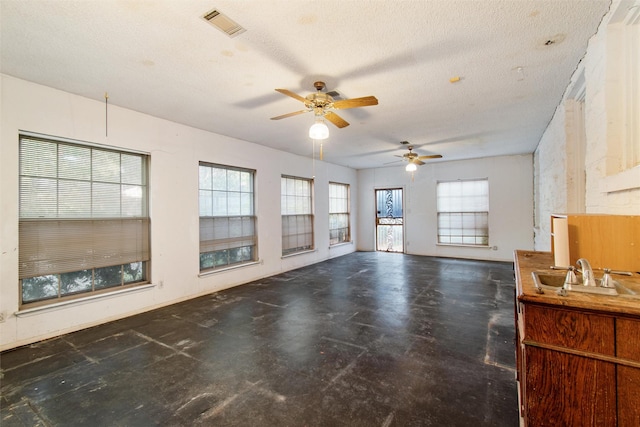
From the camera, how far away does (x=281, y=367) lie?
2459 mm

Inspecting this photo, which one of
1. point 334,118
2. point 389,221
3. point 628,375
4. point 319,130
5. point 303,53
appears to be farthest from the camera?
point 389,221

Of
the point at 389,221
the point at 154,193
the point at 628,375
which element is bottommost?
the point at 628,375

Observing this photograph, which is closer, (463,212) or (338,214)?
(463,212)

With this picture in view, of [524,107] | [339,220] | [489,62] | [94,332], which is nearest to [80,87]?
[94,332]

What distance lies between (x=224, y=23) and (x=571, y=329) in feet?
8.90

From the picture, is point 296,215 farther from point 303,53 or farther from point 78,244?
point 303,53

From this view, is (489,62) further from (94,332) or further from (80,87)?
(94,332)

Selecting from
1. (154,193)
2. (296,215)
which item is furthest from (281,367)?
(296,215)

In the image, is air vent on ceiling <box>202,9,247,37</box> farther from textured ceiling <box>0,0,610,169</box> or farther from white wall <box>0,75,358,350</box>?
white wall <box>0,75,358,350</box>

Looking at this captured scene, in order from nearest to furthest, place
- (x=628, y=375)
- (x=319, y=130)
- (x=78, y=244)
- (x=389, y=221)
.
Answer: (x=628, y=375) < (x=319, y=130) < (x=78, y=244) < (x=389, y=221)

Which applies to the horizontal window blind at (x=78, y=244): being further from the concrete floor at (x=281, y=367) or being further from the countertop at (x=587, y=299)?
the countertop at (x=587, y=299)

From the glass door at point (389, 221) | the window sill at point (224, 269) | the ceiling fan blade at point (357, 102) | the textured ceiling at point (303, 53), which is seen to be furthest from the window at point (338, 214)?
the ceiling fan blade at point (357, 102)

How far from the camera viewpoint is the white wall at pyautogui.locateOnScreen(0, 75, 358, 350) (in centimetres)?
281

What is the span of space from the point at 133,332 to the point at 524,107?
5.80 metres
